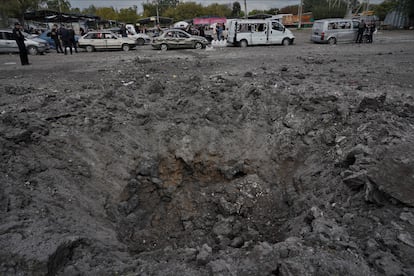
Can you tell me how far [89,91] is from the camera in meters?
7.27

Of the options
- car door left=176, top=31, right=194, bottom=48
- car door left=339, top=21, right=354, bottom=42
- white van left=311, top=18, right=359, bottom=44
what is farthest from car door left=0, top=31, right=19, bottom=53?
car door left=339, top=21, right=354, bottom=42

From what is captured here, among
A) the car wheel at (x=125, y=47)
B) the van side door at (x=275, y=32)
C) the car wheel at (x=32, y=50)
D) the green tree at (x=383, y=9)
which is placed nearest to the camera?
the car wheel at (x=32, y=50)

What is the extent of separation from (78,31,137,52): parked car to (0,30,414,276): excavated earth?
30.5ft

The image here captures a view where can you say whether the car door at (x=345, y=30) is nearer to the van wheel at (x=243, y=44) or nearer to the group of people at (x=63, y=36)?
the van wheel at (x=243, y=44)

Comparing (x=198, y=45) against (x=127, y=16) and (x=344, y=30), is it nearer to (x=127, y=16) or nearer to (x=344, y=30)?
(x=344, y=30)

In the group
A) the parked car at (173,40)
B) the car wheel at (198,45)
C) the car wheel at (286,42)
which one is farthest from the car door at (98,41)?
the car wheel at (286,42)

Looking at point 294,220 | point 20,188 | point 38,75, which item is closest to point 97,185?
point 20,188

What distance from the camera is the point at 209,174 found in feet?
19.6

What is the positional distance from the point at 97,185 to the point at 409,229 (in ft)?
14.4

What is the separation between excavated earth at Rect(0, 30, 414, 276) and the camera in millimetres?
2824

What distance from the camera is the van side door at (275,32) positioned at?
18.1 m

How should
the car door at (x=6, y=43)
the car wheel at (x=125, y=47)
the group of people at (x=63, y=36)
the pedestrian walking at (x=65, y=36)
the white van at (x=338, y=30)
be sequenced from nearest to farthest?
the pedestrian walking at (x=65, y=36)
the group of people at (x=63, y=36)
the car door at (x=6, y=43)
the car wheel at (x=125, y=47)
the white van at (x=338, y=30)

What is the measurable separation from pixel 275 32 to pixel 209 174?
50.1 feet

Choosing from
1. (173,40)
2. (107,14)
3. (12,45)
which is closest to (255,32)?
(173,40)
